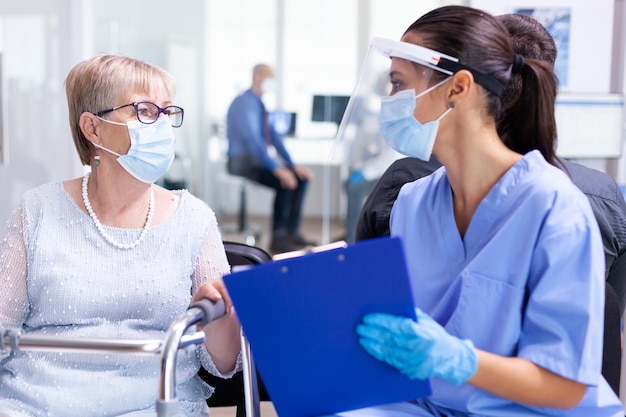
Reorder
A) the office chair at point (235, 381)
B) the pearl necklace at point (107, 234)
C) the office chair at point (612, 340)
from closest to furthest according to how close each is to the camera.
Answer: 1. the office chair at point (612, 340)
2. the pearl necklace at point (107, 234)
3. the office chair at point (235, 381)

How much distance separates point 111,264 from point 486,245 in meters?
0.74

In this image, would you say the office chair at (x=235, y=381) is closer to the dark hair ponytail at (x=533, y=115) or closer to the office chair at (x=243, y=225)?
the dark hair ponytail at (x=533, y=115)

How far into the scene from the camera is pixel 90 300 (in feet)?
4.86

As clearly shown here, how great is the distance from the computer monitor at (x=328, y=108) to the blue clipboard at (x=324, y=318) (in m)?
3.79

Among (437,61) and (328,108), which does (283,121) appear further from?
(437,61)

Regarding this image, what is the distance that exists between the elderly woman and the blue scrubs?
42 centimetres

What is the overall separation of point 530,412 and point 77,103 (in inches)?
43.1

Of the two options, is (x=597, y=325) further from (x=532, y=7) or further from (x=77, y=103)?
(x=532, y=7)

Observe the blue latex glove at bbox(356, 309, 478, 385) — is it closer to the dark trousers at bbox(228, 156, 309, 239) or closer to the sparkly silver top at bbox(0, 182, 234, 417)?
the sparkly silver top at bbox(0, 182, 234, 417)

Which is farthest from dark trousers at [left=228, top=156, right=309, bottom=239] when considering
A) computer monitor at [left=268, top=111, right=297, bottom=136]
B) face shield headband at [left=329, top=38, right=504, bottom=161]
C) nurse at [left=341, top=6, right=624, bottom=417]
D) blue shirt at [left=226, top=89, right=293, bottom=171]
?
nurse at [left=341, top=6, right=624, bottom=417]

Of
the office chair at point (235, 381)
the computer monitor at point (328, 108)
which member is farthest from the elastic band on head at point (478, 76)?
the computer monitor at point (328, 108)

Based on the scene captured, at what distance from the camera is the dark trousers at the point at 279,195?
4.98 m

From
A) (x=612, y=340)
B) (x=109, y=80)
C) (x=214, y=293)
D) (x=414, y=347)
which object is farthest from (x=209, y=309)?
(x=612, y=340)

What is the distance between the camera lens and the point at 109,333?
58.2 inches
